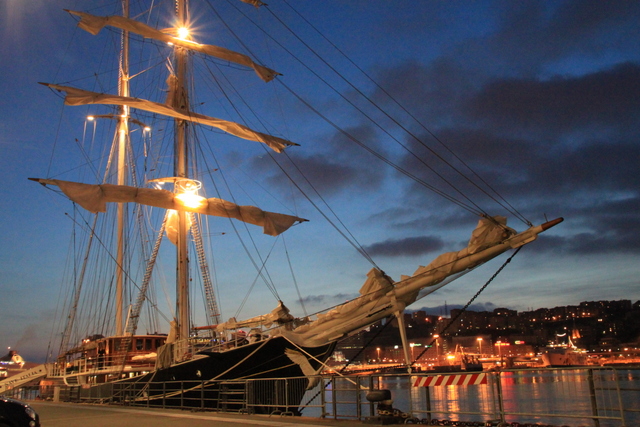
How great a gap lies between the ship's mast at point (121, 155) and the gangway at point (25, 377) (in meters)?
4.18

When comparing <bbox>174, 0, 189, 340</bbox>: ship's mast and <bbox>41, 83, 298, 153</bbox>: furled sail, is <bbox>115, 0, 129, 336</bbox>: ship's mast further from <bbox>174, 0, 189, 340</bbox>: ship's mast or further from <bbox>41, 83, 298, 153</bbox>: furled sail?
<bbox>41, 83, 298, 153</bbox>: furled sail

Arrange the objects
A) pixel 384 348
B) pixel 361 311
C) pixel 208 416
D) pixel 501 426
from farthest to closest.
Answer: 1. pixel 384 348
2. pixel 361 311
3. pixel 208 416
4. pixel 501 426

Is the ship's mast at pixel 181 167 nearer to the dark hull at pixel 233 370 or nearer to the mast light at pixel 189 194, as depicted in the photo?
the mast light at pixel 189 194

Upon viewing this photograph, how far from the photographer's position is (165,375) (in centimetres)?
1975

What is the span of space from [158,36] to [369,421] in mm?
21791

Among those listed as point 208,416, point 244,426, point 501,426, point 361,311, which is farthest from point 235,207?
point 501,426

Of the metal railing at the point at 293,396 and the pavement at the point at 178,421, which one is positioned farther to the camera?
the pavement at the point at 178,421

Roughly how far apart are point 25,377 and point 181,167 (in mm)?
15759

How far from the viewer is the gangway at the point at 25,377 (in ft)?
97.6

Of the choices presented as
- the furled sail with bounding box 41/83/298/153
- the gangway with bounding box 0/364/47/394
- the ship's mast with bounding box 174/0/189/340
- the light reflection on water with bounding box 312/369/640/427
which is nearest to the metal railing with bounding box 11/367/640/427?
the light reflection on water with bounding box 312/369/640/427

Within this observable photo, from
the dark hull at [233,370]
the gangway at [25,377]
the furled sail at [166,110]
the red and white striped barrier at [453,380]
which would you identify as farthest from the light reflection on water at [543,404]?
the gangway at [25,377]

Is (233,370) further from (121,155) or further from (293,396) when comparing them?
(121,155)

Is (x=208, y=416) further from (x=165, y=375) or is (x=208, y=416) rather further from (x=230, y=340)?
(x=165, y=375)

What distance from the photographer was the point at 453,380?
1002 centimetres
